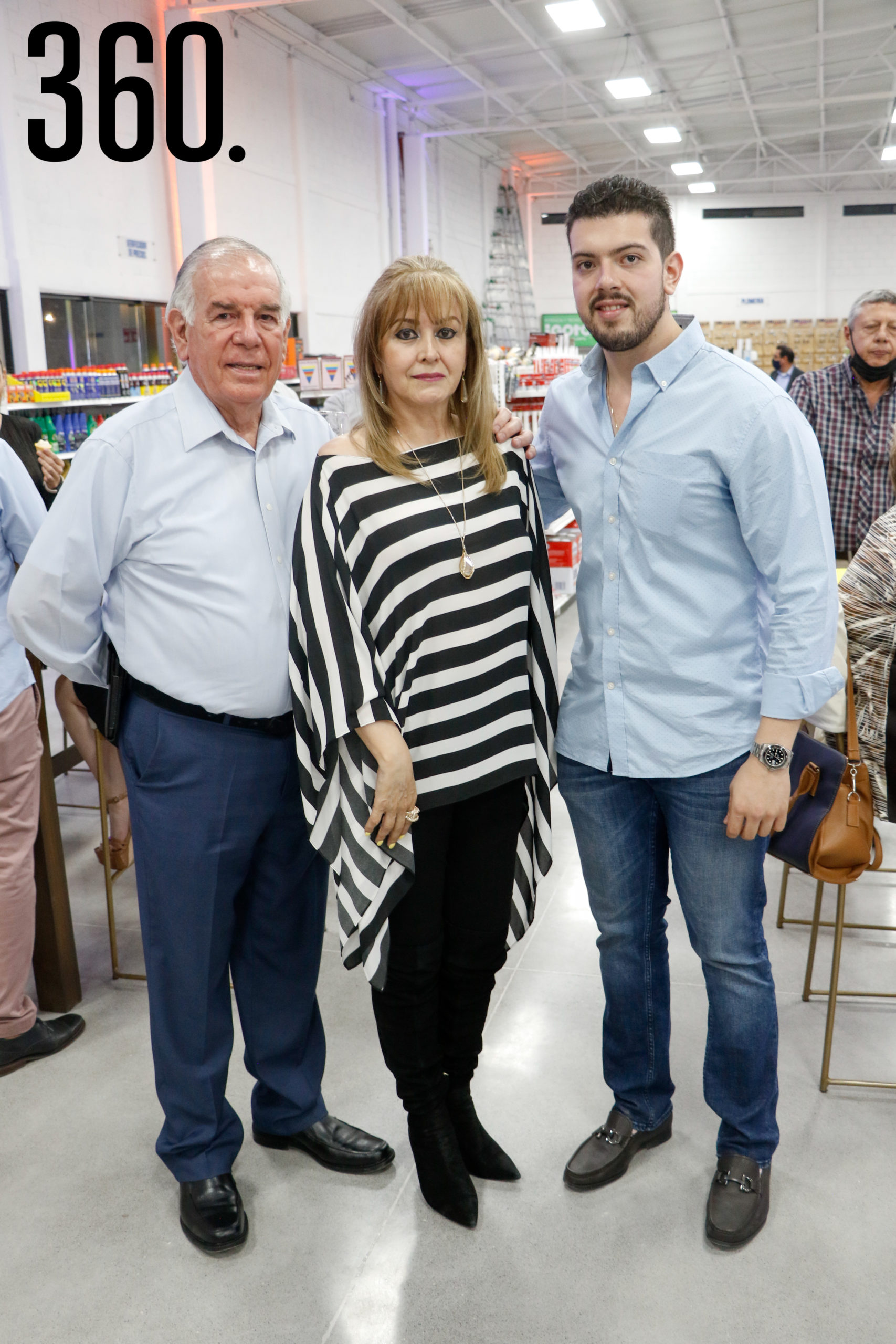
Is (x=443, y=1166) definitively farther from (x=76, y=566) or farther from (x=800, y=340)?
(x=800, y=340)

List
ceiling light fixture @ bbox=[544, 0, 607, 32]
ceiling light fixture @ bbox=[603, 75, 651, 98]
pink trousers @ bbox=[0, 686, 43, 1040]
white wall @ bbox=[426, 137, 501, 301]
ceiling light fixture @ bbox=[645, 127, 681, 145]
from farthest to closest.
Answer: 1. white wall @ bbox=[426, 137, 501, 301]
2. ceiling light fixture @ bbox=[645, 127, 681, 145]
3. ceiling light fixture @ bbox=[603, 75, 651, 98]
4. ceiling light fixture @ bbox=[544, 0, 607, 32]
5. pink trousers @ bbox=[0, 686, 43, 1040]

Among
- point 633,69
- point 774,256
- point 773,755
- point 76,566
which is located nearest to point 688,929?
point 773,755

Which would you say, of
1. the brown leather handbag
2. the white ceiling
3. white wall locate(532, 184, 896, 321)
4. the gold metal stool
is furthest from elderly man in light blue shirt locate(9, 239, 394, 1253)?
white wall locate(532, 184, 896, 321)

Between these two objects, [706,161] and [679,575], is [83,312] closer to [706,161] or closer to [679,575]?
[679,575]

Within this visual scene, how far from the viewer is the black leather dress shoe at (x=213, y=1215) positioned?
1.97 meters

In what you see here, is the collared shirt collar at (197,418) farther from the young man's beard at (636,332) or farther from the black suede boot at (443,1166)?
the black suede boot at (443,1166)

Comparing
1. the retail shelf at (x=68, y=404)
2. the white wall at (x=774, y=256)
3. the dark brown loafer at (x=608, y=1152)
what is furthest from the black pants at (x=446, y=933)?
the white wall at (x=774, y=256)

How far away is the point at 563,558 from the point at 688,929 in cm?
529

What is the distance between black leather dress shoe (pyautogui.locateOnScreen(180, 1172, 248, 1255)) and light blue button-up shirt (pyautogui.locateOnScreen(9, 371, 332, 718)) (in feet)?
2.99

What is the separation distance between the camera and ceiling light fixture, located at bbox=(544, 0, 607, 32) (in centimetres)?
1000

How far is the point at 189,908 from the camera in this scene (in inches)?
77.0

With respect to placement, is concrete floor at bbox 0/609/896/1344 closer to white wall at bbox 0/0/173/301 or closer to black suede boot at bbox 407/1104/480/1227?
black suede boot at bbox 407/1104/480/1227

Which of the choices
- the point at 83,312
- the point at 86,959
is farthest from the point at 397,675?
the point at 83,312

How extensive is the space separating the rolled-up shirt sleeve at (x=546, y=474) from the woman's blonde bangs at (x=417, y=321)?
0.64 feet
